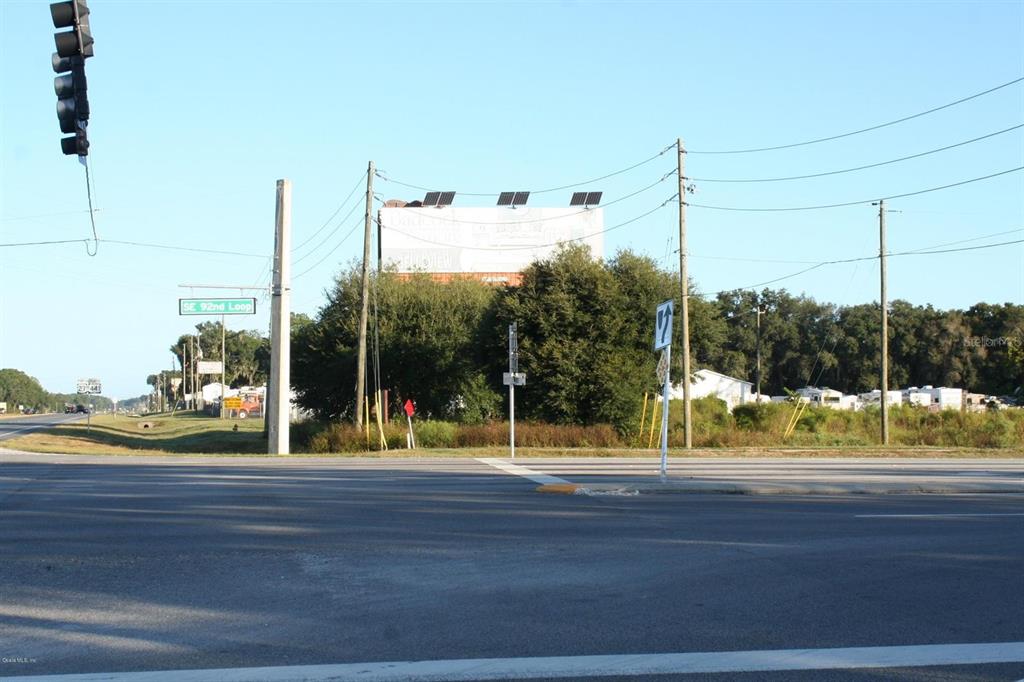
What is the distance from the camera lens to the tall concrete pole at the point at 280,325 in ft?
114

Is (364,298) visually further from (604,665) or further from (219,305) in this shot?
(604,665)

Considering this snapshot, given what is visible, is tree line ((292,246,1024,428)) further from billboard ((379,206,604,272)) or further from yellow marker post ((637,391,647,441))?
billboard ((379,206,604,272))

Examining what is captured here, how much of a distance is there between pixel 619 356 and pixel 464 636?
3308 cm

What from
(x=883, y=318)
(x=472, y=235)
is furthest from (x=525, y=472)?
(x=472, y=235)

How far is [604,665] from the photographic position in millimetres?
6957

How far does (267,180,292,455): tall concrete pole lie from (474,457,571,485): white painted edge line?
33.9 ft

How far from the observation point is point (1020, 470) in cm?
2458

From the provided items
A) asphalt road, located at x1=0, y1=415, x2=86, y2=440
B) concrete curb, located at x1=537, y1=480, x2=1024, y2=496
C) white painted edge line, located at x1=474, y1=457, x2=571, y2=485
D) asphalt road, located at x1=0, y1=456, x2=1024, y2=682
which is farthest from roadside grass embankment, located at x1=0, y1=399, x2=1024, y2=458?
asphalt road, located at x1=0, y1=456, x2=1024, y2=682

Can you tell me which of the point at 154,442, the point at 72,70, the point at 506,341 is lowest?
the point at 154,442

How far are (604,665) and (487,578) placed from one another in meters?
2.83

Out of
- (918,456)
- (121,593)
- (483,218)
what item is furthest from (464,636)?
(483,218)

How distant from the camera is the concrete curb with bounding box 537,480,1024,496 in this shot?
1703 cm

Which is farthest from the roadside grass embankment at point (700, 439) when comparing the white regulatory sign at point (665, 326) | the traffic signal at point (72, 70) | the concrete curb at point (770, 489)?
the traffic signal at point (72, 70)

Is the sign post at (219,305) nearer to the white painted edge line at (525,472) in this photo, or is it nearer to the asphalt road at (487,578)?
the white painted edge line at (525,472)
